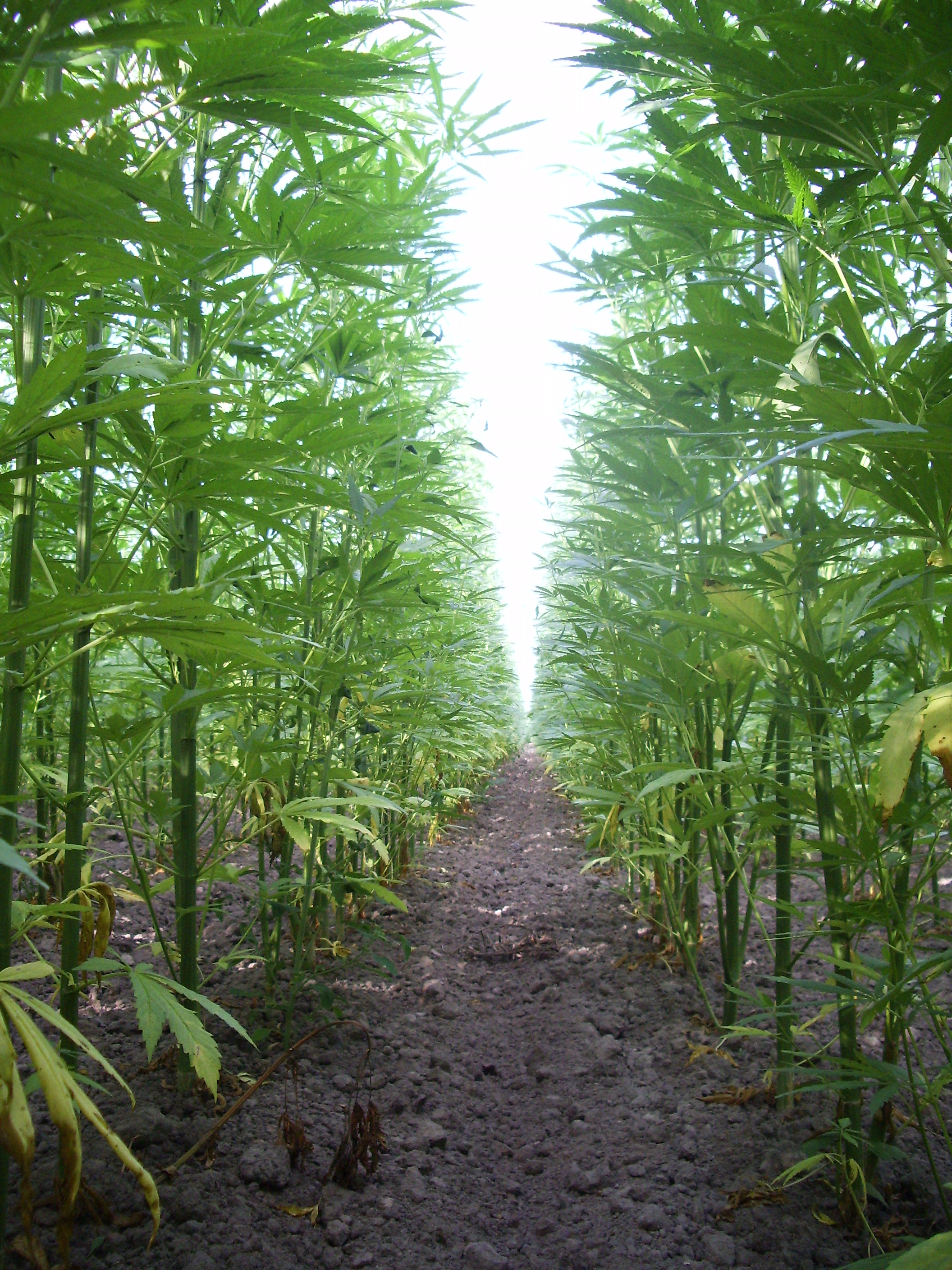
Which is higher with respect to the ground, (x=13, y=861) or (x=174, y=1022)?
(x=13, y=861)

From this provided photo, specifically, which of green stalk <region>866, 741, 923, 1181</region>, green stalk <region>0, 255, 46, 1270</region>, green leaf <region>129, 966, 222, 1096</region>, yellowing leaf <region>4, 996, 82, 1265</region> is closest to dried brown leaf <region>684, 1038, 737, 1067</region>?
green stalk <region>866, 741, 923, 1181</region>

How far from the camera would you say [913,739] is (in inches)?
24.3

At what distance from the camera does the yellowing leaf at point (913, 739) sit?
0.60 m

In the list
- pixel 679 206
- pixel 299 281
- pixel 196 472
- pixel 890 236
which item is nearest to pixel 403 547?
pixel 299 281

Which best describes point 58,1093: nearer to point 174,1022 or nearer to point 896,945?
point 174,1022

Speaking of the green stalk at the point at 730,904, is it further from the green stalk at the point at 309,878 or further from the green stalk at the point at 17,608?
the green stalk at the point at 17,608

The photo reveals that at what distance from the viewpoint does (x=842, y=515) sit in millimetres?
1159

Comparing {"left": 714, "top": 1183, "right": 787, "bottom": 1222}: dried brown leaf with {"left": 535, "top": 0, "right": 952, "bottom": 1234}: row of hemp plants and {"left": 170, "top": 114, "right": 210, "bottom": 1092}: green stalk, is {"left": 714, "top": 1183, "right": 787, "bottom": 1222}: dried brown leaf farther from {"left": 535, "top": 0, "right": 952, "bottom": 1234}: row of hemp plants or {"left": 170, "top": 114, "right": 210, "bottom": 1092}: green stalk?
{"left": 170, "top": 114, "right": 210, "bottom": 1092}: green stalk

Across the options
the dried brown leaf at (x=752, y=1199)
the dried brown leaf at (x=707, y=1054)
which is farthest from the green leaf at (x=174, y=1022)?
the dried brown leaf at (x=707, y=1054)

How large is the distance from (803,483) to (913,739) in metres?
0.69

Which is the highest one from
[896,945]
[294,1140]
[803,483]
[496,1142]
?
[803,483]

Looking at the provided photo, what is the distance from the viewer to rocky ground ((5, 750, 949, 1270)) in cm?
111

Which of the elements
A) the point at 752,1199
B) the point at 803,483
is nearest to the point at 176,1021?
the point at 752,1199

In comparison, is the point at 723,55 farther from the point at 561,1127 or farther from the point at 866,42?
the point at 561,1127
